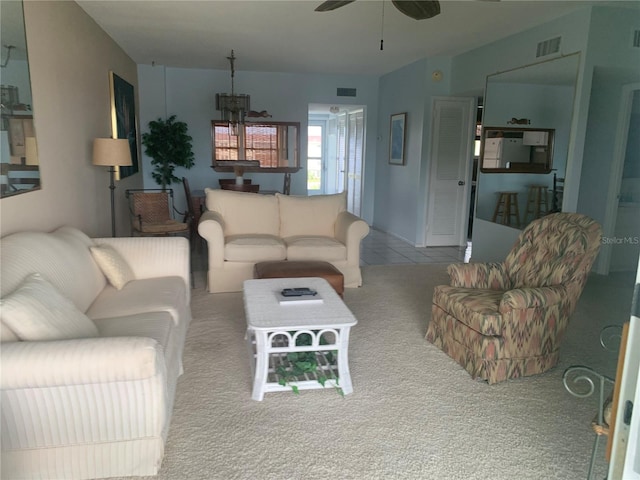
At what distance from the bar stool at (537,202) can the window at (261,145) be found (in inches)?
155

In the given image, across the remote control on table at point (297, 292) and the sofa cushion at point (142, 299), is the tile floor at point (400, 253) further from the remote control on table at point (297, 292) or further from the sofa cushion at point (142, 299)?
the sofa cushion at point (142, 299)

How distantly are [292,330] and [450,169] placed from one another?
491cm

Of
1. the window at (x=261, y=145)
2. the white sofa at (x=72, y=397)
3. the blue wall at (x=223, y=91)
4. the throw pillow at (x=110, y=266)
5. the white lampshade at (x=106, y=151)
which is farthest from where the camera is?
the window at (x=261, y=145)

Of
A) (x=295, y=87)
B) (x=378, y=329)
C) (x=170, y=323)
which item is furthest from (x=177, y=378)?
(x=295, y=87)

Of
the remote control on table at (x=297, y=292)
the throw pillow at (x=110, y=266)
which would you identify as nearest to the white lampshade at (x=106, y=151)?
the throw pillow at (x=110, y=266)

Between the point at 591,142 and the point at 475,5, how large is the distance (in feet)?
7.39

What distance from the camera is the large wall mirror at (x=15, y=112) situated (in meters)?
2.44

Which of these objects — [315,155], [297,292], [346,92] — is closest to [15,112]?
[297,292]

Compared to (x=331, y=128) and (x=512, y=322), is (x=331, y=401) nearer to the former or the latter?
(x=512, y=322)

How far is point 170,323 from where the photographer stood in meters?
2.45

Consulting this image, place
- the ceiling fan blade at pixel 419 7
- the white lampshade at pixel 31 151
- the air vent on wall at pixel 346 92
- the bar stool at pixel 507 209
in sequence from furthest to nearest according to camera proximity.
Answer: the air vent on wall at pixel 346 92
the bar stool at pixel 507 209
the white lampshade at pixel 31 151
the ceiling fan blade at pixel 419 7

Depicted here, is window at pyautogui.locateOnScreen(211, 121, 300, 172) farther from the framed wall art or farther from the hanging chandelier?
the framed wall art

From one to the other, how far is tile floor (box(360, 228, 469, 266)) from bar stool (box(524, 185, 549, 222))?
4.15ft

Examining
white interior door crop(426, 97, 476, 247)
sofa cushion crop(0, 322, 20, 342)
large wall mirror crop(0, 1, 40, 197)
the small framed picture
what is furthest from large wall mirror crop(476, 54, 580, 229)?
sofa cushion crop(0, 322, 20, 342)
